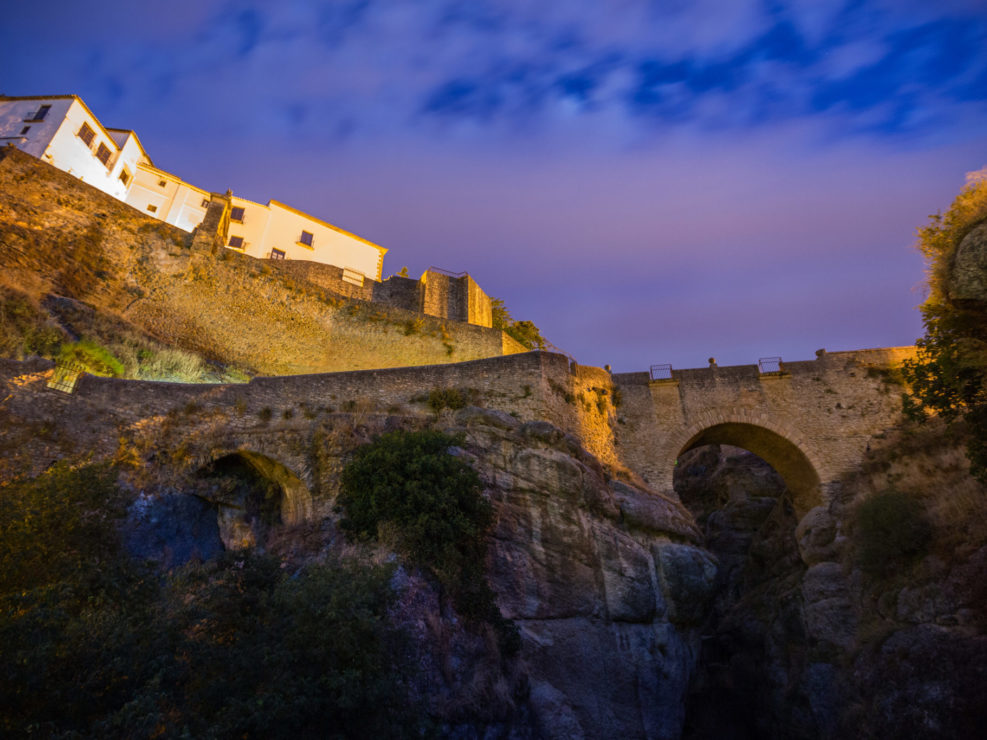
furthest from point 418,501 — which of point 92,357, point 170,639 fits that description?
point 92,357

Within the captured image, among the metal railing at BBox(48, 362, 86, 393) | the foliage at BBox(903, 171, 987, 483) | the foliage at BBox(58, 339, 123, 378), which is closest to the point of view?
the foliage at BBox(903, 171, 987, 483)

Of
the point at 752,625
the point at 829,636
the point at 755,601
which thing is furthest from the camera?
the point at 755,601

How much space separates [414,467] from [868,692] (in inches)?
485

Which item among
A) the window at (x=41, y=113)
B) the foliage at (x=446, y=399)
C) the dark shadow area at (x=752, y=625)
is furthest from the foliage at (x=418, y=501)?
the window at (x=41, y=113)

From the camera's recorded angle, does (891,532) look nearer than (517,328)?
Yes

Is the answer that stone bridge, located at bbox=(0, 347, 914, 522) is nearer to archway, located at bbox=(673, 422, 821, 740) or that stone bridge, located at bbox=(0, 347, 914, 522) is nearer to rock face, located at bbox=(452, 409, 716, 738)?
archway, located at bbox=(673, 422, 821, 740)

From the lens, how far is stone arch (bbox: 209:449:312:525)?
44.4 feet

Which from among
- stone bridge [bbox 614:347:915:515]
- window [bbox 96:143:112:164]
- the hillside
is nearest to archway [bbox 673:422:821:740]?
stone bridge [bbox 614:347:915:515]

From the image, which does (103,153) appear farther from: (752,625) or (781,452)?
(752,625)

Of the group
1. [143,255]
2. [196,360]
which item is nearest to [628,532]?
[196,360]

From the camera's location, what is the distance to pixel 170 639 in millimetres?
6852

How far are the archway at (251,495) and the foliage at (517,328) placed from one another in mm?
17843

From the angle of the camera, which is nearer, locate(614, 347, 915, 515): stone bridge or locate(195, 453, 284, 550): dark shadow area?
locate(195, 453, 284, 550): dark shadow area

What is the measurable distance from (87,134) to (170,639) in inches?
1269
